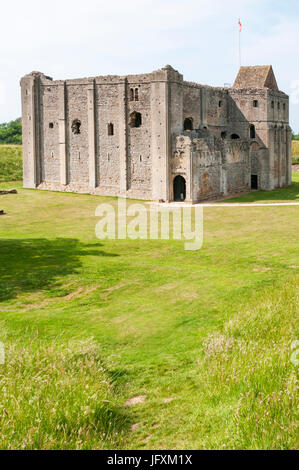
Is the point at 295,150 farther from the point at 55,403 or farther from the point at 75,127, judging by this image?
the point at 55,403

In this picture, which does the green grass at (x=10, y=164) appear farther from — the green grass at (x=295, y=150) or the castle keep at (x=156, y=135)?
the green grass at (x=295, y=150)

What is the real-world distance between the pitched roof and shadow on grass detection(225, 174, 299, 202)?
8.97m

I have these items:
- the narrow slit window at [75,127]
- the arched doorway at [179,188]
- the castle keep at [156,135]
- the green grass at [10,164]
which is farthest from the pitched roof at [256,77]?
the green grass at [10,164]

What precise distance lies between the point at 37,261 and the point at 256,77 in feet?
106

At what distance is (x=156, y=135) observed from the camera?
34.2 metres

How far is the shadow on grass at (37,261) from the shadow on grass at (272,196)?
1790 centimetres

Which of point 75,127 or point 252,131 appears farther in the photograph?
point 252,131

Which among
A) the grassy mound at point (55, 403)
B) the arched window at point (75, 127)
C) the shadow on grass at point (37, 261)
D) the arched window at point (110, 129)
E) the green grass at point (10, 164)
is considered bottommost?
the grassy mound at point (55, 403)

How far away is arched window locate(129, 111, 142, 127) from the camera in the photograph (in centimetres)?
3612

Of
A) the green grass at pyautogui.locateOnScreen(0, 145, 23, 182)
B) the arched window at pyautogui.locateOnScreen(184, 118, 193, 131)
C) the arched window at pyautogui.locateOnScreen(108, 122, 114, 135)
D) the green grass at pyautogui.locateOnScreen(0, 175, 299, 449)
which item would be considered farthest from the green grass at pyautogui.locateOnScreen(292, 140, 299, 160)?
the green grass at pyautogui.locateOnScreen(0, 175, 299, 449)

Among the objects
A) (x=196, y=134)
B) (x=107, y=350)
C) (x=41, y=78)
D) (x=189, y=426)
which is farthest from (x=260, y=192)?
(x=189, y=426)

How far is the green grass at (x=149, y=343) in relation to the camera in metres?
6.99

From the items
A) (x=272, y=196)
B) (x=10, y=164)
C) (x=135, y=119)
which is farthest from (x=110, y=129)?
(x=10, y=164)

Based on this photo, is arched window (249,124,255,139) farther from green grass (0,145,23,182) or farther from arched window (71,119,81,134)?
green grass (0,145,23,182)
